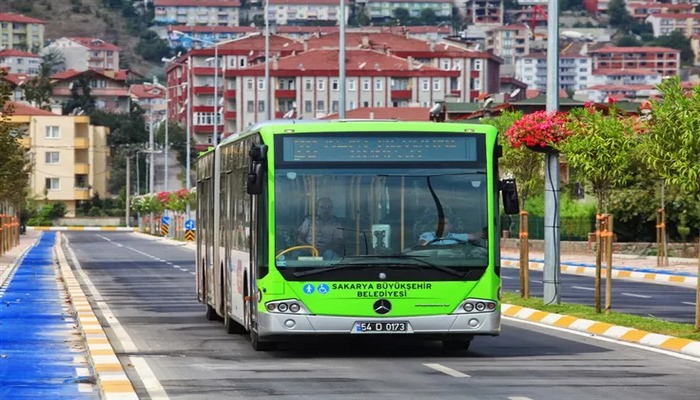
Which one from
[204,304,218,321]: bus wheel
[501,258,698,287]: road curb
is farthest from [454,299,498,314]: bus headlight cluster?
[501,258,698,287]: road curb

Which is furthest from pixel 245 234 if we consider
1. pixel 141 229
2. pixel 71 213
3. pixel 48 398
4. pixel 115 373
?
pixel 71 213

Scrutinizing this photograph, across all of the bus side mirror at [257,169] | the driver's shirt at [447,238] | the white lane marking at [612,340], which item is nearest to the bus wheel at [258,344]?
the bus side mirror at [257,169]

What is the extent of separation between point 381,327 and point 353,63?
166743 millimetres

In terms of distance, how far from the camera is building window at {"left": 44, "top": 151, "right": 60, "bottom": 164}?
17300 cm

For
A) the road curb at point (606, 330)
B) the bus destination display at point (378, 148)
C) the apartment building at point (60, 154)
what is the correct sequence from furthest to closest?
the apartment building at point (60, 154), the road curb at point (606, 330), the bus destination display at point (378, 148)

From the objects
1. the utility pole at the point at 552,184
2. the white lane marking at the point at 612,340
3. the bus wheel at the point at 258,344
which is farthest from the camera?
the utility pole at the point at 552,184

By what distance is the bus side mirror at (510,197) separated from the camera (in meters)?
20.3

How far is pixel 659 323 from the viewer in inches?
987

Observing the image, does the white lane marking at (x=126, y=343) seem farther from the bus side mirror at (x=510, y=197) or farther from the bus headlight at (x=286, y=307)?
the bus side mirror at (x=510, y=197)

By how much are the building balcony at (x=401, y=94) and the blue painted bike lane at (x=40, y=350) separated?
151 metres

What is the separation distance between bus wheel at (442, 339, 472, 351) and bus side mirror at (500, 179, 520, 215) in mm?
1788

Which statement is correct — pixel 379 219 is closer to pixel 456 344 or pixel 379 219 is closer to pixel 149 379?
pixel 456 344

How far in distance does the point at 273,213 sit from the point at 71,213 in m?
156

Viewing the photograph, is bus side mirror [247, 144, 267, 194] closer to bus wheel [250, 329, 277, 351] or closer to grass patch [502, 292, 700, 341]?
bus wheel [250, 329, 277, 351]
